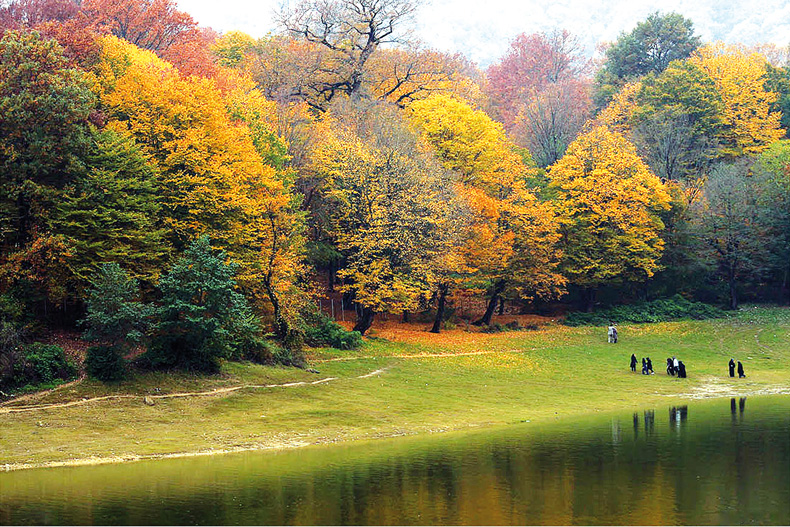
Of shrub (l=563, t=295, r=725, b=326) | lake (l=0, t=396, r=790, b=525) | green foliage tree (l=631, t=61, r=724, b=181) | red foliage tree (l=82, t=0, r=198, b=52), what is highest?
red foliage tree (l=82, t=0, r=198, b=52)

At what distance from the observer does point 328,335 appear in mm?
48656

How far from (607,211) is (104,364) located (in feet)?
136

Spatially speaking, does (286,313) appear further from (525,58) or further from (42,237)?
(525,58)

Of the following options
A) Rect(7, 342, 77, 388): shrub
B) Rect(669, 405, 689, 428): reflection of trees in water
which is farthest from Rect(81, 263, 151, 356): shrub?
Rect(669, 405, 689, 428): reflection of trees in water

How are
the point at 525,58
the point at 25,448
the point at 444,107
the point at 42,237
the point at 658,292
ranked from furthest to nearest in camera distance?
1. the point at 525,58
2. the point at 658,292
3. the point at 444,107
4. the point at 42,237
5. the point at 25,448

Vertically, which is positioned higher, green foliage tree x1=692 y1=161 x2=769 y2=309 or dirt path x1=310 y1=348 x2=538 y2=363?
green foliage tree x1=692 y1=161 x2=769 y2=309

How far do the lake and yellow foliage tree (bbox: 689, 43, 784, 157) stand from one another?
50.2 metres

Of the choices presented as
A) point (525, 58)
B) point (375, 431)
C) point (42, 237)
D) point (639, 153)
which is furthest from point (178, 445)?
point (525, 58)

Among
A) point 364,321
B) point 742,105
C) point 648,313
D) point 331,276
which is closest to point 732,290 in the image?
point 648,313

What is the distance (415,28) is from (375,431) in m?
47.7

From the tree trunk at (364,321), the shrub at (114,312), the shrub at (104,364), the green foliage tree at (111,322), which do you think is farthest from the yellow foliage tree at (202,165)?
the tree trunk at (364,321)

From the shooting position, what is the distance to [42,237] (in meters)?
35.4

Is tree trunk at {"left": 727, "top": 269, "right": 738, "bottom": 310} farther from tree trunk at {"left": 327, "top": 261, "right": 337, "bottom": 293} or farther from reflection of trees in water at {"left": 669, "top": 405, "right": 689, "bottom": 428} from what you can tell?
tree trunk at {"left": 327, "top": 261, "right": 337, "bottom": 293}

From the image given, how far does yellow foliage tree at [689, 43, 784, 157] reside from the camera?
243 ft
